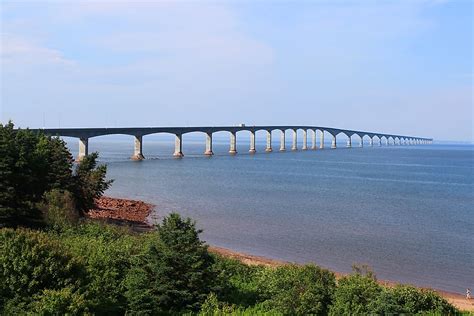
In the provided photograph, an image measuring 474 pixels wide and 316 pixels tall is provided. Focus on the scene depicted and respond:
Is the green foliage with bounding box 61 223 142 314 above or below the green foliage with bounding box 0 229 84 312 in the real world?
below

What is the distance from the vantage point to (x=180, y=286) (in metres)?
17.2

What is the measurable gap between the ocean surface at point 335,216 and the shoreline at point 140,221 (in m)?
1.24

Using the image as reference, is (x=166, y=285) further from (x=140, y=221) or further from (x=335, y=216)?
(x=335, y=216)

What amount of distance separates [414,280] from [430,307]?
9.48 meters

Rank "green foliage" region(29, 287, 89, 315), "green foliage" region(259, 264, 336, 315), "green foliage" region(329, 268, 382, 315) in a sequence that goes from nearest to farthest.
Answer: "green foliage" region(29, 287, 89, 315) → "green foliage" region(329, 268, 382, 315) → "green foliage" region(259, 264, 336, 315)

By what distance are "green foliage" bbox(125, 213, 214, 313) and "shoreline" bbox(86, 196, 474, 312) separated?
975 cm

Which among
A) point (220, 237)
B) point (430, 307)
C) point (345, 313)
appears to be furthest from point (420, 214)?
point (345, 313)

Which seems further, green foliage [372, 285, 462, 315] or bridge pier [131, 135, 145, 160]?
bridge pier [131, 135, 145, 160]

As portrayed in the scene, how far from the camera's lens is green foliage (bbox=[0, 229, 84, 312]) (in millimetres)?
14539

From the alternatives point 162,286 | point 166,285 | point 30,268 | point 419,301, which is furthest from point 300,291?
point 30,268

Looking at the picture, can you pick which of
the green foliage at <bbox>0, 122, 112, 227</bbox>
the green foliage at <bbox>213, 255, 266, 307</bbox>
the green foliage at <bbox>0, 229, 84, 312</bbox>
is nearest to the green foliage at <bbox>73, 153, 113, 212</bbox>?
the green foliage at <bbox>0, 122, 112, 227</bbox>

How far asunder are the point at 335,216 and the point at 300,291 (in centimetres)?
2820

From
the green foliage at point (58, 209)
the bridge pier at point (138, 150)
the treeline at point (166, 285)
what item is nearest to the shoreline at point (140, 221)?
the treeline at point (166, 285)

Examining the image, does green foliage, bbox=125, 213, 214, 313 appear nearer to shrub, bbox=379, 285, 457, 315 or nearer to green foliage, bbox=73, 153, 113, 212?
shrub, bbox=379, 285, 457, 315
